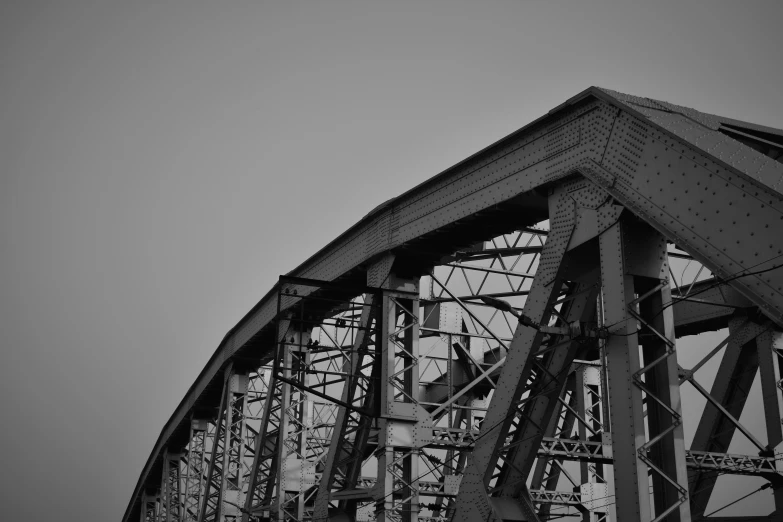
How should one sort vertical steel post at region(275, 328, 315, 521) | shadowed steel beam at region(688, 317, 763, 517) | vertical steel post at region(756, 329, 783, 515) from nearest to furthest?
vertical steel post at region(756, 329, 783, 515) < shadowed steel beam at region(688, 317, 763, 517) < vertical steel post at region(275, 328, 315, 521)

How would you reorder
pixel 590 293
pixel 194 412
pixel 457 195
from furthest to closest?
pixel 194 412 < pixel 457 195 < pixel 590 293

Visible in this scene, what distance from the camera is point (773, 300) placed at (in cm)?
1177

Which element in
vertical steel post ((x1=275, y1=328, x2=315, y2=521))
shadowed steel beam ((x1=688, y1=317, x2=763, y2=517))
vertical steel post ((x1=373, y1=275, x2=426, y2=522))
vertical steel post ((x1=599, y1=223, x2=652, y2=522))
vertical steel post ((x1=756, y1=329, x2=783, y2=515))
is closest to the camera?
vertical steel post ((x1=599, y1=223, x2=652, y2=522))

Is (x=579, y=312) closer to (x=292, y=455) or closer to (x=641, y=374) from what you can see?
(x=641, y=374)

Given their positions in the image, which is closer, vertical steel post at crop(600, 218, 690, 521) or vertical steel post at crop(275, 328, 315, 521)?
vertical steel post at crop(600, 218, 690, 521)

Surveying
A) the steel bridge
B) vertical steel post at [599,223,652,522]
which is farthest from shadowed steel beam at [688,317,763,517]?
vertical steel post at [599,223,652,522]

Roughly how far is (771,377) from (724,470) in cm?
365

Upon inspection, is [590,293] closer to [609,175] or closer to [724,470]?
[609,175]

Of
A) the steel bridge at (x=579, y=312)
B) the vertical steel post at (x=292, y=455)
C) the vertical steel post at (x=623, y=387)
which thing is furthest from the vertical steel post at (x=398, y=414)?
the vertical steel post at (x=623, y=387)

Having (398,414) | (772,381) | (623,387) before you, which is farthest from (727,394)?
(623,387)

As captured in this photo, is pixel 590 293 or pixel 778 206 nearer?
pixel 778 206

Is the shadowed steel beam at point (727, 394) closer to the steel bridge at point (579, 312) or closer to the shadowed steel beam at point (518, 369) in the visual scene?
the steel bridge at point (579, 312)

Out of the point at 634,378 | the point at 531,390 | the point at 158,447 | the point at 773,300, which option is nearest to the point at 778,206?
the point at 773,300

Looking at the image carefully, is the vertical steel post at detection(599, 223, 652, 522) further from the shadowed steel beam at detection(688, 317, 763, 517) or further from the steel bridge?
the shadowed steel beam at detection(688, 317, 763, 517)
